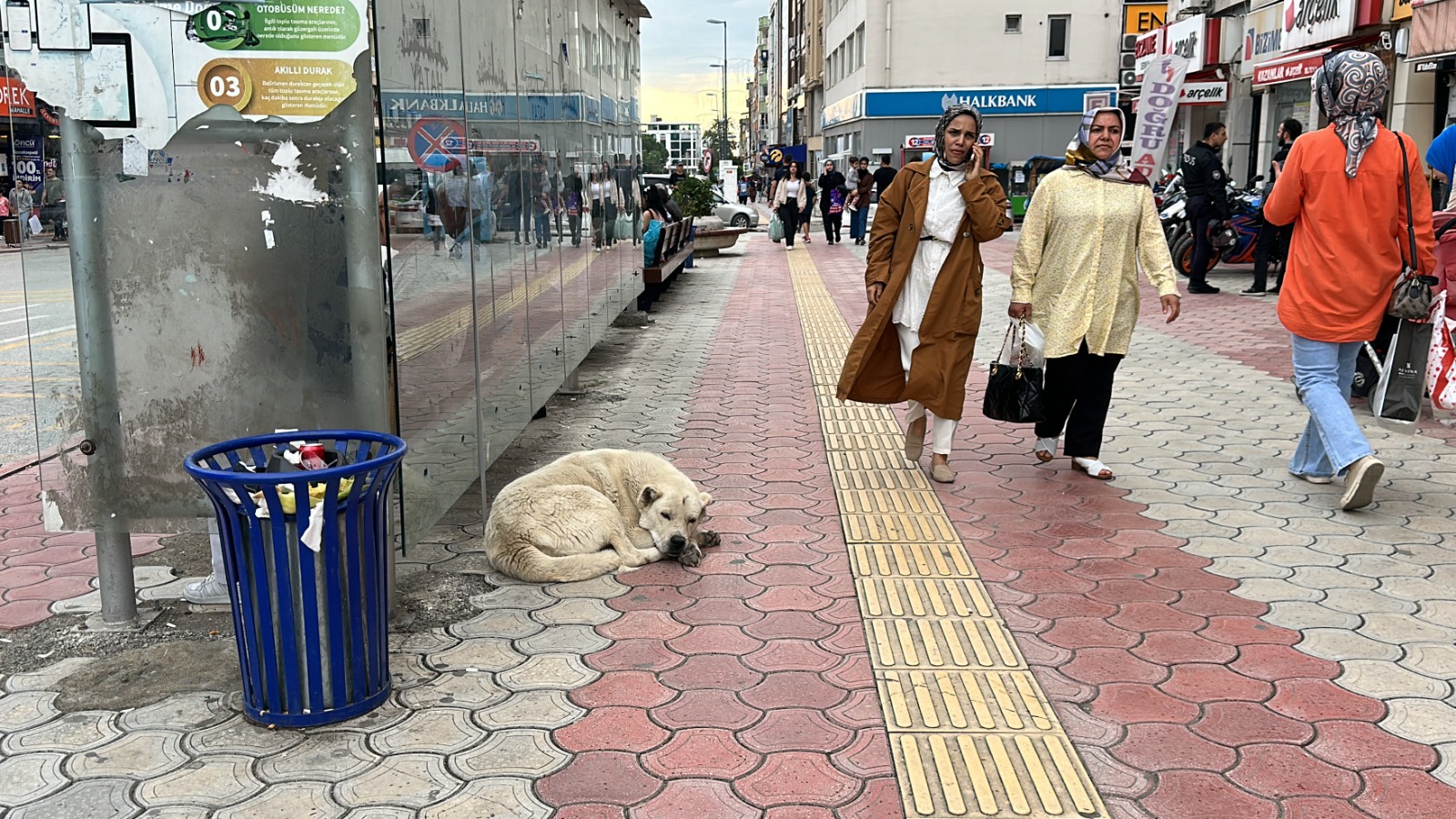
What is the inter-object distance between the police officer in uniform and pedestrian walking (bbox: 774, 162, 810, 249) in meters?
11.6

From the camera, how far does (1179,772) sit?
3.01 m

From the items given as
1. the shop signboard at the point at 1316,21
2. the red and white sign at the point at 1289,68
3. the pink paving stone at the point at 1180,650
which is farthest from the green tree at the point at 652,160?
the pink paving stone at the point at 1180,650

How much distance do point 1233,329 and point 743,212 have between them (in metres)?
20.8

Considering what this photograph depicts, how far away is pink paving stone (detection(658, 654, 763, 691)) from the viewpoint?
3.57m

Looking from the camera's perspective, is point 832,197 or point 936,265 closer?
point 936,265

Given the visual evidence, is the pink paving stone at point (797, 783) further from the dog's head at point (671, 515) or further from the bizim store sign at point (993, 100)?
the bizim store sign at point (993, 100)

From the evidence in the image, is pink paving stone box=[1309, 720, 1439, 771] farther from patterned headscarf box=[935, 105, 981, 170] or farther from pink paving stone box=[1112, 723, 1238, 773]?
patterned headscarf box=[935, 105, 981, 170]

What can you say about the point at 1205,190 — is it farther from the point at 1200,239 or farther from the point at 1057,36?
the point at 1057,36

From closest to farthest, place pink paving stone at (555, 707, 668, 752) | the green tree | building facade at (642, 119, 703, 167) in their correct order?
pink paving stone at (555, 707, 668, 752) < the green tree < building facade at (642, 119, 703, 167)

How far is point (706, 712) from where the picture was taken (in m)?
3.38

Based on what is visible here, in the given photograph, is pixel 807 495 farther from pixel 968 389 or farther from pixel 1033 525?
pixel 968 389

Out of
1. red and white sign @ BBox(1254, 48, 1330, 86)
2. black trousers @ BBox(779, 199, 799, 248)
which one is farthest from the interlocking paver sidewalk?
black trousers @ BBox(779, 199, 799, 248)

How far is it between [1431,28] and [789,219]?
12568mm

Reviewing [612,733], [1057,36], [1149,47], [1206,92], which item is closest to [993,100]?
[1057,36]
